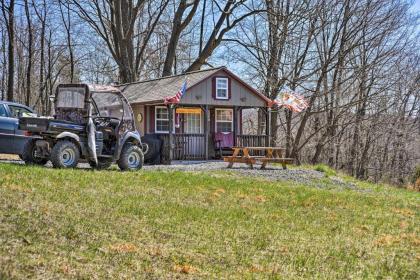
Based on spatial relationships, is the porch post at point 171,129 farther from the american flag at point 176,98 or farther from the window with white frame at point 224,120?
the window with white frame at point 224,120

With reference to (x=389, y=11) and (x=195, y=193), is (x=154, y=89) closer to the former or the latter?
(x=195, y=193)

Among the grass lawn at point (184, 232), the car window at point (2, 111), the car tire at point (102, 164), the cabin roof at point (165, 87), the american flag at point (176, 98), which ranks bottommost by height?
the grass lawn at point (184, 232)

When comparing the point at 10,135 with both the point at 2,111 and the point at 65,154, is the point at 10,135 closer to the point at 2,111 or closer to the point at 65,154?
the point at 2,111

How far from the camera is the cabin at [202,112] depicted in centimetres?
2480

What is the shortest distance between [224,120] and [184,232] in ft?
59.5

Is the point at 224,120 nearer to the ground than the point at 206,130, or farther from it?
farther from it

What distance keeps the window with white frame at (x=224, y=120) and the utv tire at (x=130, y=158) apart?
10519mm

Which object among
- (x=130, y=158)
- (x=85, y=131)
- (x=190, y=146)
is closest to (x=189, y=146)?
(x=190, y=146)

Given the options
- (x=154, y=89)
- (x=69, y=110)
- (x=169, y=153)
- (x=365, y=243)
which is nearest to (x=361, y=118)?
(x=154, y=89)

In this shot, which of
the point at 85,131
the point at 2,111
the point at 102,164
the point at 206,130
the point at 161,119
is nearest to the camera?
the point at 85,131

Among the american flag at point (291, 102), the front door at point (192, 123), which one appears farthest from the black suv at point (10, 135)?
the american flag at point (291, 102)

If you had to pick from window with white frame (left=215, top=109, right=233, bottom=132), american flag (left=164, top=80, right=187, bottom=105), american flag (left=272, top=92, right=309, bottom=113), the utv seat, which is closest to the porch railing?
window with white frame (left=215, top=109, right=233, bottom=132)

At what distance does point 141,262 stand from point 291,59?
32.0 metres

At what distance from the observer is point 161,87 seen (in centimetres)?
2653
